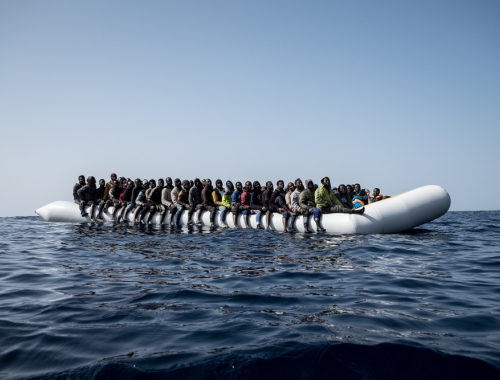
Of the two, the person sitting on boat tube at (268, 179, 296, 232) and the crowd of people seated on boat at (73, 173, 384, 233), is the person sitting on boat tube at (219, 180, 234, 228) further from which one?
the person sitting on boat tube at (268, 179, 296, 232)

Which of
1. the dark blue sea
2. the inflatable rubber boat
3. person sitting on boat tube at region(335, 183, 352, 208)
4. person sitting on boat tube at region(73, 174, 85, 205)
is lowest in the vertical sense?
the dark blue sea

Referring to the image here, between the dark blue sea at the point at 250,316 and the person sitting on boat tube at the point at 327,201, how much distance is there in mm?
4763

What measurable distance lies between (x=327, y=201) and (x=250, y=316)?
9744 millimetres

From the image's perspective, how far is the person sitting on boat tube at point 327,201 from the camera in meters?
13.5

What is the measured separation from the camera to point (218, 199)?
16750 mm

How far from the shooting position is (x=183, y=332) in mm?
3908

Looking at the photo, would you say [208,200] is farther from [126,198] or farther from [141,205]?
[126,198]

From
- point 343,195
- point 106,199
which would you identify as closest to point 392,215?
point 343,195

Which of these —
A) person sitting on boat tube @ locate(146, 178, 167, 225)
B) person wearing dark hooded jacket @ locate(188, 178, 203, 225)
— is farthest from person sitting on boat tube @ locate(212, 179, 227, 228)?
person sitting on boat tube @ locate(146, 178, 167, 225)

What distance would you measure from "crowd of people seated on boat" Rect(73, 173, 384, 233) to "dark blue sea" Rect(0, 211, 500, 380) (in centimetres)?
504

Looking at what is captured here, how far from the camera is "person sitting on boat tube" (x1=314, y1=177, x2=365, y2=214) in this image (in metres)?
13.5

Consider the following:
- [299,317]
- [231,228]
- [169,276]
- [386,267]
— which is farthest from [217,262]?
[231,228]

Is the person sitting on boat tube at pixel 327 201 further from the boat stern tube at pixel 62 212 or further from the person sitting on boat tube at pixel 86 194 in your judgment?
the boat stern tube at pixel 62 212

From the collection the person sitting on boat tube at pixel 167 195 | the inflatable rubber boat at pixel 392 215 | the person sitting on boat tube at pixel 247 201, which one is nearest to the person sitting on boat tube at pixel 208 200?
the person sitting on boat tube at pixel 247 201
